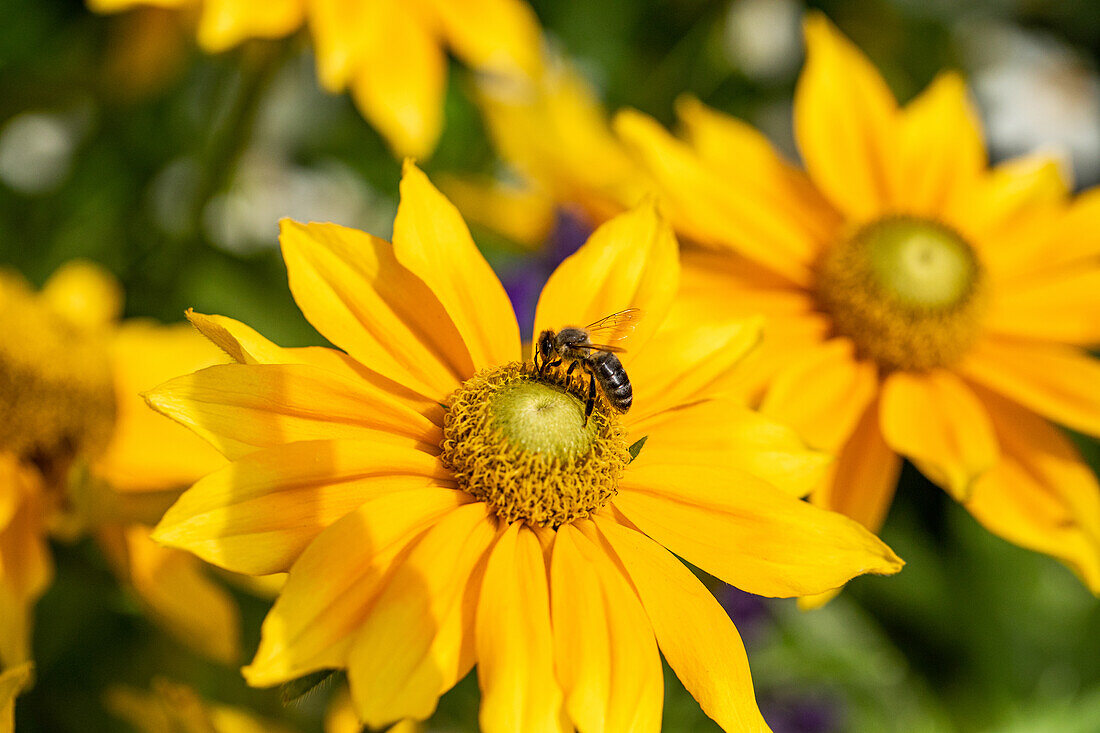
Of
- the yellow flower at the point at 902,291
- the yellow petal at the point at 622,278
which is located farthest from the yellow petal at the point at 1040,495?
the yellow petal at the point at 622,278

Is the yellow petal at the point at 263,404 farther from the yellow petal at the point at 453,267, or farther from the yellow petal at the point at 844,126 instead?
the yellow petal at the point at 844,126

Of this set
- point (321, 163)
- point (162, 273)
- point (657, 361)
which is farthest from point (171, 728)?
point (321, 163)

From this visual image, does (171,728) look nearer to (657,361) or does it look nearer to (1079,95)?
(657,361)

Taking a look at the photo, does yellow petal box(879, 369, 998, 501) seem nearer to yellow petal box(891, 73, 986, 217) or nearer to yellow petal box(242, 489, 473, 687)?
yellow petal box(891, 73, 986, 217)

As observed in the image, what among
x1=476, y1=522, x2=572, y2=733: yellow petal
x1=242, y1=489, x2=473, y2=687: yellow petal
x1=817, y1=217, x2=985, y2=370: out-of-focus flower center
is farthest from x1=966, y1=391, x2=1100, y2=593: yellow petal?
x1=242, y1=489, x2=473, y2=687: yellow petal

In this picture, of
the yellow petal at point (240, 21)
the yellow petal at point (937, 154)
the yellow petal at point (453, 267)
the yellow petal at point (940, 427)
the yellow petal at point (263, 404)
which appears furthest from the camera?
the yellow petal at point (937, 154)

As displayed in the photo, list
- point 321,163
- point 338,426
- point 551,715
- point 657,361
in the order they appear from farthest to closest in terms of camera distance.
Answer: point 321,163 → point 657,361 → point 338,426 → point 551,715
